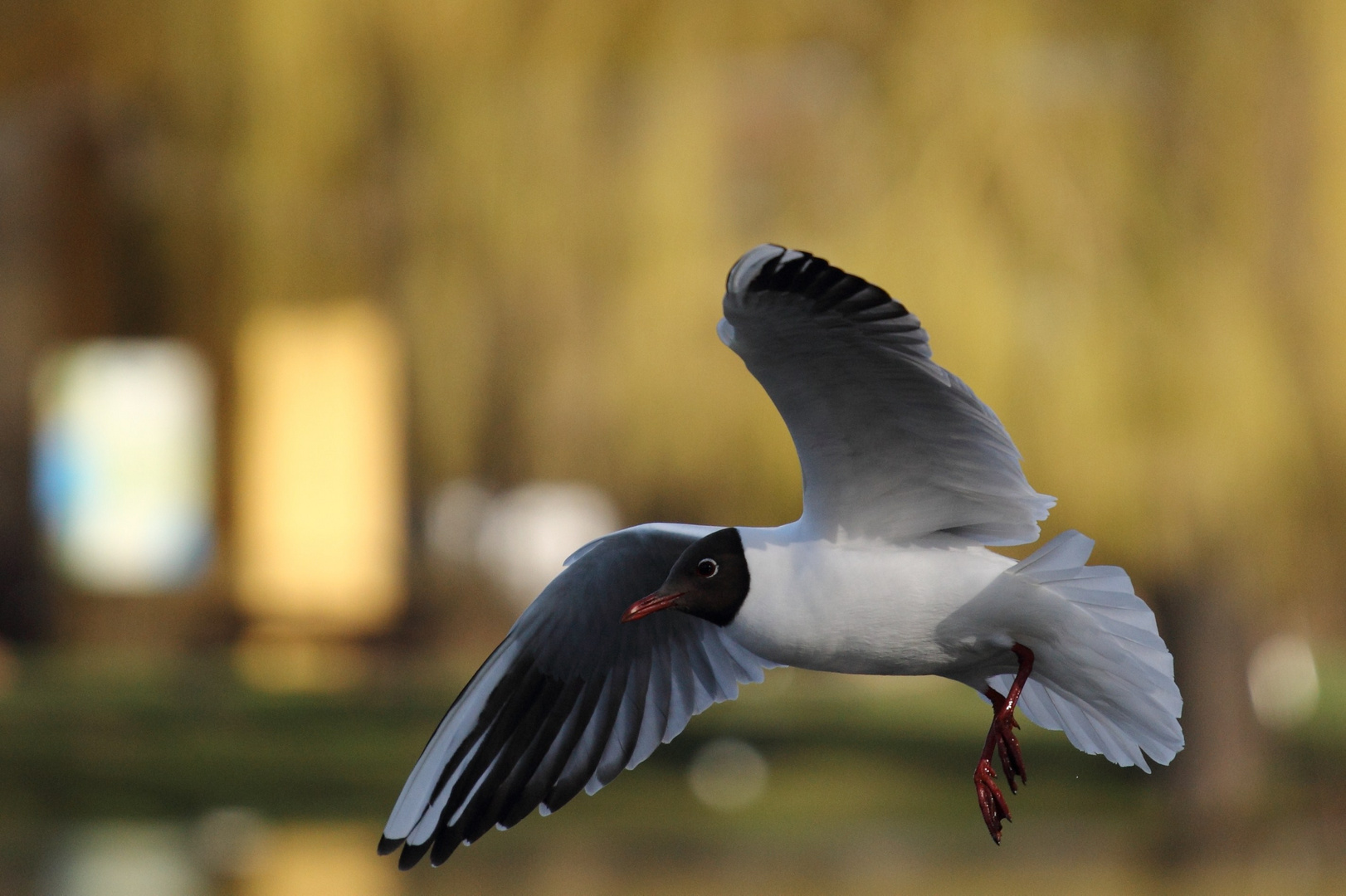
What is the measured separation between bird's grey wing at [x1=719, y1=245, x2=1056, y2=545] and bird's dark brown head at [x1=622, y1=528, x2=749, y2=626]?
0.15 m

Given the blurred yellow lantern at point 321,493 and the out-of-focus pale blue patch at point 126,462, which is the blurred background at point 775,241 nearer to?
the blurred yellow lantern at point 321,493

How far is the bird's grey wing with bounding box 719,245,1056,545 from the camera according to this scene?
84.7 inches

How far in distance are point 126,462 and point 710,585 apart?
1061cm

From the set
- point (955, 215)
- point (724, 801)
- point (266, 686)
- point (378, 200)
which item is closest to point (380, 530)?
point (266, 686)

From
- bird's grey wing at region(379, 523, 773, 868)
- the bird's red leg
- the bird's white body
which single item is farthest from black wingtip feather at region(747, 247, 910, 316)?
bird's grey wing at region(379, 523, 773, 868)

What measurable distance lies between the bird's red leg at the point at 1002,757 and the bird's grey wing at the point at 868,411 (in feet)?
0.67

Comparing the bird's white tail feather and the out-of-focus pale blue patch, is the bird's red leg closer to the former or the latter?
the bird's white tail feather

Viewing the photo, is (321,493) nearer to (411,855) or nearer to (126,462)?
(126,462)

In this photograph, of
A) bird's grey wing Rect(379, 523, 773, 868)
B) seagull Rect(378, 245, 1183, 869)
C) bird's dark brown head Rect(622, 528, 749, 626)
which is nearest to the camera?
seagull Rect(378, 245, 1183, 869)

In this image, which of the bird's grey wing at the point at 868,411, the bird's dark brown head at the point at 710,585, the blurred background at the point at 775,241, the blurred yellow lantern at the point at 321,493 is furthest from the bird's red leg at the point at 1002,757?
the blurred yellow lantern at the point at 321,493

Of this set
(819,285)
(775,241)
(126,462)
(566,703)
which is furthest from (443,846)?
(126,462)

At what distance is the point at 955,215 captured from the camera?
17.5 feet

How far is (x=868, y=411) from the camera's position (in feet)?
7.70

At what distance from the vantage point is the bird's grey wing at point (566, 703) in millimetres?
2922
